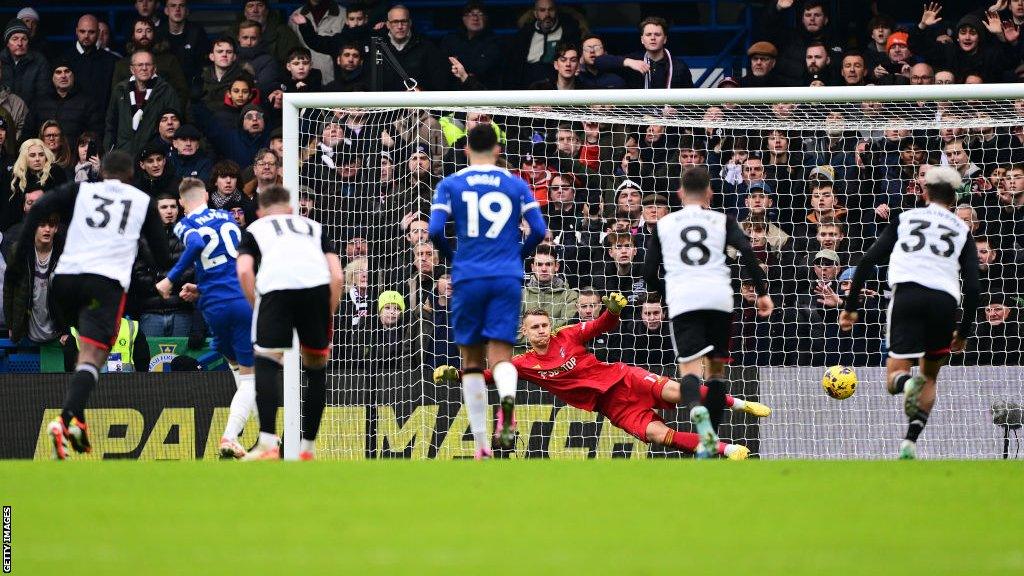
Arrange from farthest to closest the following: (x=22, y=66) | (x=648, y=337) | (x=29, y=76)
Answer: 1. (x=22, y=66)
2. (x=29, y=76)
3. (x=648, y=337)

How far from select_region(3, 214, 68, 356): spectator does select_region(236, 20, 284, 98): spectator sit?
8.31ft

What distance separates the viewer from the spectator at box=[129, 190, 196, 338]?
1426 centimetres

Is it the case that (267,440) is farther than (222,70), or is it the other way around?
(222,70)

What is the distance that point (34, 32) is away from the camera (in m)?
17.1

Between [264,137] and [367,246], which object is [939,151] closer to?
[367,246]

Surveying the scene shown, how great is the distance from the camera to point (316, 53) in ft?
54.8

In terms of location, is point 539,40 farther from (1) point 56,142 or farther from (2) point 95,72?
(1) point 56,142

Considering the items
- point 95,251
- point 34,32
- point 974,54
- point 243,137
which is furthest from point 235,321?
point 974,54

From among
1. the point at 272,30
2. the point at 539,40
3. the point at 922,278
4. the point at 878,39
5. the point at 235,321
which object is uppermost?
the point at 272,30

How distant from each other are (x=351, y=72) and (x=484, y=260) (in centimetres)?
666

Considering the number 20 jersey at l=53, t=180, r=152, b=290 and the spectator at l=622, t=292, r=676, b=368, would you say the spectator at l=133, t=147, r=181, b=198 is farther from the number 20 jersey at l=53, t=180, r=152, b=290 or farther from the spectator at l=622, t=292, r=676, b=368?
the number 20 jersey at l=53, t=180, r=152, b=290

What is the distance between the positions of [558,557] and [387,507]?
1431mm

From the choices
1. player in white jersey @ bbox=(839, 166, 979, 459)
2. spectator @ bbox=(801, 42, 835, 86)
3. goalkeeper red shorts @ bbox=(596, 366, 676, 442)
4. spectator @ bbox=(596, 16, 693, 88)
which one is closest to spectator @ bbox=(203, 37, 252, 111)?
spectator @ bbox=(596, 16, 693, 88)

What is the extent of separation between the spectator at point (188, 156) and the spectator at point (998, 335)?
25.4ft
